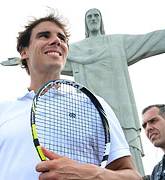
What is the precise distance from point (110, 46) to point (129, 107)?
4.13 feet

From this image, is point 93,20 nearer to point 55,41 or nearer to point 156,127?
point 156,127

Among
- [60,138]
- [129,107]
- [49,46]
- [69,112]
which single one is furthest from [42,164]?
[129,107]

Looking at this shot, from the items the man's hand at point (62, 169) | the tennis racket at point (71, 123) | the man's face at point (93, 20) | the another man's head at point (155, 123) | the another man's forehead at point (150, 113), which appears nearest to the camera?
the man's hand at point (62, 169)

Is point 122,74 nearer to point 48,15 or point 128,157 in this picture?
point 48,15

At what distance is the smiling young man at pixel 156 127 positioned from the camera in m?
3.25

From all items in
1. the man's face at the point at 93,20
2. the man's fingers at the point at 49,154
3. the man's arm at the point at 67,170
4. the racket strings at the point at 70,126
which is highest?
the man's face at the point at 93,20

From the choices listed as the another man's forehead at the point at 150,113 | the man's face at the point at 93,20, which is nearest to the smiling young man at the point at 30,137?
the another man's forehead at the point at 150,113

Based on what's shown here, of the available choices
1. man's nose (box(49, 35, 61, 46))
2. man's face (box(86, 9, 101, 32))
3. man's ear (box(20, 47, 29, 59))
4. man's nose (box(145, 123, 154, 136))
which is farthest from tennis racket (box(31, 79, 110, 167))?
man's face (box(86, 9, 101, 32))

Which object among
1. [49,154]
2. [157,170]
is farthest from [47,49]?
[157,170]

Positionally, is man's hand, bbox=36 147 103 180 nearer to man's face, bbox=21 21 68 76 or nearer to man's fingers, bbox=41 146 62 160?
man's fingers, bbox=41 146 62 160

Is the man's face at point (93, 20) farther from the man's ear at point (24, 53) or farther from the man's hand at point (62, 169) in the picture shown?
the man's hand at point (62, 169)

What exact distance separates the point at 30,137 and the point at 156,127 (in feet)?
7.76

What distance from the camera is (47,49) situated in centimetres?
179

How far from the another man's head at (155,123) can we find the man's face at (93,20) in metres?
3.67
